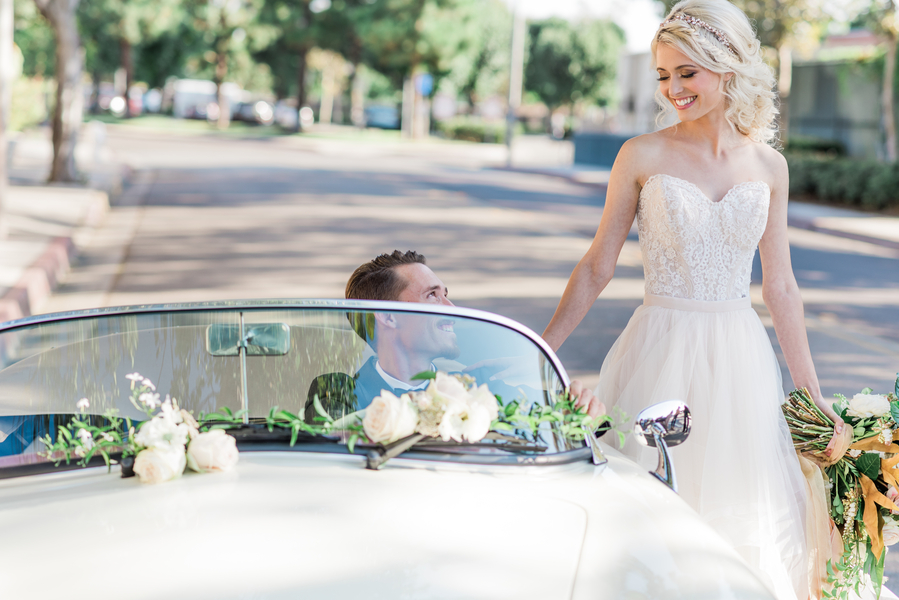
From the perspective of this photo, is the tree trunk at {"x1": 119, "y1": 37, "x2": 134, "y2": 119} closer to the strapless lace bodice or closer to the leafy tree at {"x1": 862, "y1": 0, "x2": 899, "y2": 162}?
the leafy tree at {"x1": 862, "y1": 0, "x2": 899, "y2": 162}

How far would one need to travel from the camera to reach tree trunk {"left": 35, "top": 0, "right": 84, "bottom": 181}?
18.4 m

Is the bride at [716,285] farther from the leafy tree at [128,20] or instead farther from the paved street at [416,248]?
the leafy tree at [128,20]

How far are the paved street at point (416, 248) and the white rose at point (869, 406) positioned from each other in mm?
3843

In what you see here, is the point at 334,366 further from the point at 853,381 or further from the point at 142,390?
the point at 853,381

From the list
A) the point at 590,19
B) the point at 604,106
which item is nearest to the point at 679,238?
the point at 590,19

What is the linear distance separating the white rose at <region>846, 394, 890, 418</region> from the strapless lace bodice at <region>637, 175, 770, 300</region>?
53 cm

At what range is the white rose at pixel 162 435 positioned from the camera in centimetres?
213

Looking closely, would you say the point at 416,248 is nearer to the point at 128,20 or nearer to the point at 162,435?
the point at 162,435

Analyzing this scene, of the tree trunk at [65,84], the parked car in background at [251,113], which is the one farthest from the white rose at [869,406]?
the parked car in background at [251,113]

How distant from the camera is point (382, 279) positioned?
9.62ft

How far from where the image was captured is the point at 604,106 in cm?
7594

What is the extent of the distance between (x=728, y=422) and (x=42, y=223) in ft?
42.7

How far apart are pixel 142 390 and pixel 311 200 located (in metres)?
16.9

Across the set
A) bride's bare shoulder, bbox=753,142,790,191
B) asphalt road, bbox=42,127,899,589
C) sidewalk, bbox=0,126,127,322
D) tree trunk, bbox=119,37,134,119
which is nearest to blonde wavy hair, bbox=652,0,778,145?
bride's bare shoulder, bbox=753,142,790,191
